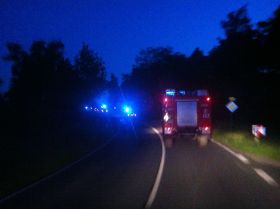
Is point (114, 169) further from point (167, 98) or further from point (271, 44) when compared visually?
point (271, 44)

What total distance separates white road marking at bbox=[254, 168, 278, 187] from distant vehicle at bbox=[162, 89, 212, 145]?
1346 centimetres

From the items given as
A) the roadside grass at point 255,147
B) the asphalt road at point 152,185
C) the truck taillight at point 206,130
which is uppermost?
the truck taillight at point 206,130

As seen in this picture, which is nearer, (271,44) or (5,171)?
(5,171)

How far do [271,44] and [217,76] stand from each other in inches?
694

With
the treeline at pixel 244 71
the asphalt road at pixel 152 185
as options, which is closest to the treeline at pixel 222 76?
the treeline at pixel 244 71

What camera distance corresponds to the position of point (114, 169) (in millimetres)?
18281

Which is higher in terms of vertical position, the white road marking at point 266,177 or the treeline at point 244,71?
the treeline at point 244,71

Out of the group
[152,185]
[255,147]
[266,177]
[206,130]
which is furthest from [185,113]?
[152,185]

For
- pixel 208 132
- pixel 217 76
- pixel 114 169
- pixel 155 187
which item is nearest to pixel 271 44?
pixel 217 76

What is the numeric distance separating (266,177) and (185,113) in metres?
15.8

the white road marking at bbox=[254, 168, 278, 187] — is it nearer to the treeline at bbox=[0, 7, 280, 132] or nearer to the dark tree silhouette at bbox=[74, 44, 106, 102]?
the treeline at bbox=[0, 7, 280, 132]

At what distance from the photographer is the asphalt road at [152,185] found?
11430 mm

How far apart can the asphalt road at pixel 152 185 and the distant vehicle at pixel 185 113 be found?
8.84 meters

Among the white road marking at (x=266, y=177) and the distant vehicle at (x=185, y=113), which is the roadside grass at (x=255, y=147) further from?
the white road marking at (x=266, y=177)
